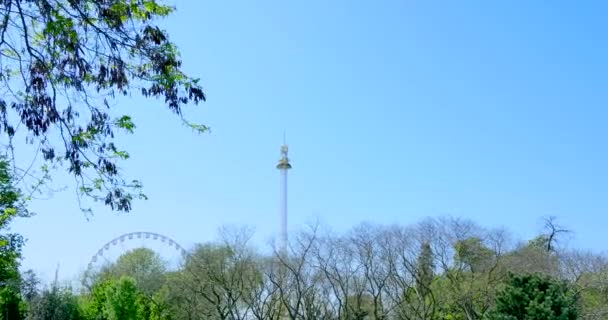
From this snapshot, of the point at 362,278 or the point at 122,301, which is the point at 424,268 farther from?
the point at 122,301

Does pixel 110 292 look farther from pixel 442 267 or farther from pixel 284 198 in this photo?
pixel 284 198

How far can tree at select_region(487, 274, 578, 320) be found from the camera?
1541 cm

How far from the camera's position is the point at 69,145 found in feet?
19.2

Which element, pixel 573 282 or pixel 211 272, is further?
pixel 211 272

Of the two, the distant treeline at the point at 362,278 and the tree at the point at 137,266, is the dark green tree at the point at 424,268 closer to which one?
the distant treeline at the point at 362,278

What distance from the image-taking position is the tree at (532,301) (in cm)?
1541

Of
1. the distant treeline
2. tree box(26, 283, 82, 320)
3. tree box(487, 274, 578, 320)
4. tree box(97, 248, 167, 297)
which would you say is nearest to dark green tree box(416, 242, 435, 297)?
the distant treeline

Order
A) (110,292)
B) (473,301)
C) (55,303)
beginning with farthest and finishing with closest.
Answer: (55,303), (110,292), (473,301)

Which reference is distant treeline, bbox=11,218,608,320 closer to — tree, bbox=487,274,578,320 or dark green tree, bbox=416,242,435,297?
dark green tree, bbox=416,242,435,297

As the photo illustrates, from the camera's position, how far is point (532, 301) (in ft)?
51.0

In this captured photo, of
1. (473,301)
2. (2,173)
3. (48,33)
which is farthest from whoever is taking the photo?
(473,301)

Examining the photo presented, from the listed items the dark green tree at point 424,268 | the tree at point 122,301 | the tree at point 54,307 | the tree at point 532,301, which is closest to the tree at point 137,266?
the tree at point 54,307

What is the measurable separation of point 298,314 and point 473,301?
9004mm

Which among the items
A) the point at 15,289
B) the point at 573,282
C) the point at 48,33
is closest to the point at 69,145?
the point at 48,33
